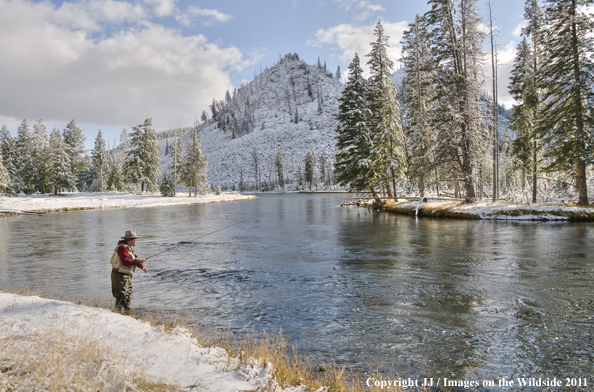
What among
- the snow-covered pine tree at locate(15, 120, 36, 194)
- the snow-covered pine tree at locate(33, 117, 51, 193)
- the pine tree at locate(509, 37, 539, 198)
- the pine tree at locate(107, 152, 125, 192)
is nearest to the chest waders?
the pine tree at locate(509, 37, 539, 198)

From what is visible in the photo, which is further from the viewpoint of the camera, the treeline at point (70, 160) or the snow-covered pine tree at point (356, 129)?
the treeline at point (70, 160)

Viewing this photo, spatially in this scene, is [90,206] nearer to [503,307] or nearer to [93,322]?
[93,322]

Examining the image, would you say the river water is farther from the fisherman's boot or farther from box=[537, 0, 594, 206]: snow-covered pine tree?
box=[537, 0, 594, 206]: snow-covered pine tree

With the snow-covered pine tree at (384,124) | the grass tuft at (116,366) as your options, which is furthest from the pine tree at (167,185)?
the grass tuft at (116,366)

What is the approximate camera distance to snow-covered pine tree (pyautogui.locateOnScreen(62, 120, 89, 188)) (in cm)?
6788

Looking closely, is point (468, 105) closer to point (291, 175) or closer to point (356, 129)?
point (356, 129)

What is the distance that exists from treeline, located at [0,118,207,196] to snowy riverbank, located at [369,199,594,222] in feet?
174

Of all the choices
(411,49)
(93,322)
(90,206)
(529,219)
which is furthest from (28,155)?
(529,219)

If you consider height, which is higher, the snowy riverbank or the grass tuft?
the snowy riverbank

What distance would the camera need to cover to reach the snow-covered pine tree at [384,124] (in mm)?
32312

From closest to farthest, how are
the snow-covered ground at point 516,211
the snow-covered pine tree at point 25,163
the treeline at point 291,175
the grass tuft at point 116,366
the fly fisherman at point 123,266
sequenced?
the grass tuft at point 116,366 < the fly fisherman at point 123,266 < the snow-covered ground at point 516,211 < the snow-covered pine tree at point 25,163 < the treeline at point 291,175

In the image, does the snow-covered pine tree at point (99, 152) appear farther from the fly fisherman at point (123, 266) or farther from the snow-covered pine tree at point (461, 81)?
the fly fisherman at point (123, 266)

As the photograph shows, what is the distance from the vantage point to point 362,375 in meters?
5.12

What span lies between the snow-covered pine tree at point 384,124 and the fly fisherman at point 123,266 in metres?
27.5
